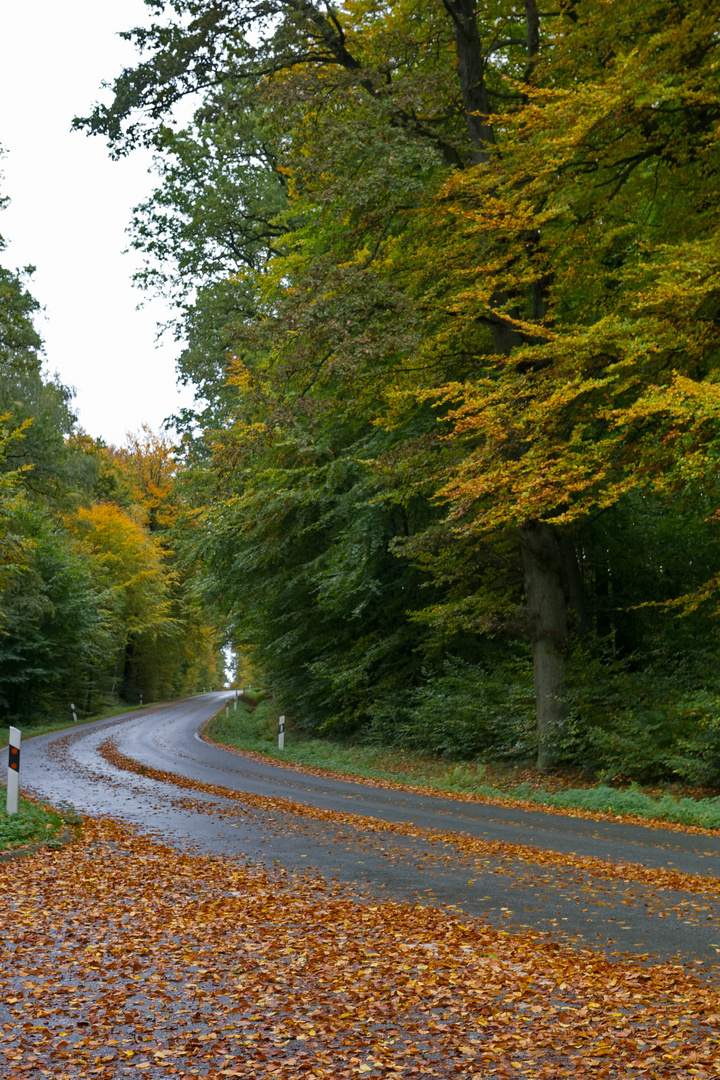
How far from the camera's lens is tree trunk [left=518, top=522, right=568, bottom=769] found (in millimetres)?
15234

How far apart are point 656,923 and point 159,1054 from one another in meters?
3.63

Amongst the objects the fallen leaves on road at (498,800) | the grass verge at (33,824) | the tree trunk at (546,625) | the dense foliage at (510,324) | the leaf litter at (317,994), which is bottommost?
the fallen leaves on road at (498,800)

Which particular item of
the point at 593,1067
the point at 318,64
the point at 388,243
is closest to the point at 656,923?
the point at 593,1067

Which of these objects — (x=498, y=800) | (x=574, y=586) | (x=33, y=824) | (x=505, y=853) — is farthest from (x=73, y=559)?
(x=505, y=853)

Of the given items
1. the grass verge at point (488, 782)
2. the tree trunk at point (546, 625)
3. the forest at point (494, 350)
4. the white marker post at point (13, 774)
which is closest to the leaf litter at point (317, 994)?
the white marker post at point (13, 774)

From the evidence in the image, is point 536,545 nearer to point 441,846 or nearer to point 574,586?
point 574,586

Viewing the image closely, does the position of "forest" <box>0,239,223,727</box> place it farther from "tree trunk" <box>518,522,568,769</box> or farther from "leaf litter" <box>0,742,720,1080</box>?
"leaf litter" <box>0,742,720,1080</box>

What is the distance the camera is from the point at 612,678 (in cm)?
1521

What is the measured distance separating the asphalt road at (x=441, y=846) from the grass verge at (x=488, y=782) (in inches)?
32.6

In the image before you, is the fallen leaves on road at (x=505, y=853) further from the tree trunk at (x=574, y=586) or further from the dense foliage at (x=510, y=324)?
the tree trunk at (x=574, y=586)

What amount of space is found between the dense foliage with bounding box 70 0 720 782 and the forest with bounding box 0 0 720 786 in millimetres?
58

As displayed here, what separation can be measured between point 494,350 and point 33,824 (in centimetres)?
1047

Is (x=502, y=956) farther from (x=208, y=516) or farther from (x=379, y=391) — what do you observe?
(x=208, y=516)

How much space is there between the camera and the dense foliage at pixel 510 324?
1204cm
